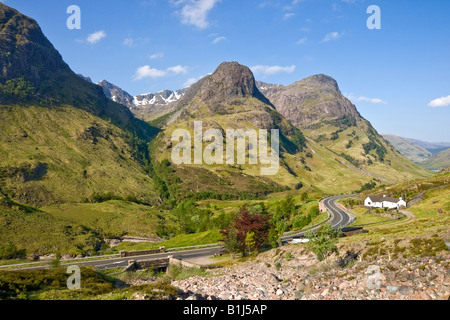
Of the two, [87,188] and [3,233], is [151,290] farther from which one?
[87,188]

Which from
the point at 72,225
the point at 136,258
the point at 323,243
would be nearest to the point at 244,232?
the point at 323,243

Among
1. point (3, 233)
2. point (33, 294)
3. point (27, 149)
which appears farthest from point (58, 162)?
point (33, 294)

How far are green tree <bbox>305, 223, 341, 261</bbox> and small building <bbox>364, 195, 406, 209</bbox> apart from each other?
67.6 m

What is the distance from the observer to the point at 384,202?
92875 mm

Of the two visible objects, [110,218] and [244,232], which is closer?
[244,232]

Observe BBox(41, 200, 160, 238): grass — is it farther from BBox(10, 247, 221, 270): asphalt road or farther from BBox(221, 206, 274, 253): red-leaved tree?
BBox(221, 206, 274, 253): red-leaved tree

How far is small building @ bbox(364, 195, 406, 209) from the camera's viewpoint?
287 ft

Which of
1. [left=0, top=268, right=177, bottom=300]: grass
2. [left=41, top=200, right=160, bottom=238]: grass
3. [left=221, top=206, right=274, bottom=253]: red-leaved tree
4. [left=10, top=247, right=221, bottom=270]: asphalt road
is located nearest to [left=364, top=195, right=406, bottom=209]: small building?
[left=221, top=206, right=274, bottom=253]: red-leaved tree

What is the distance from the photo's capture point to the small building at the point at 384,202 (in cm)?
8750

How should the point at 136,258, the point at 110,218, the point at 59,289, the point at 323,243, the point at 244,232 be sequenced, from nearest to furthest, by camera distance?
the point at 59,289 < the point at 323,243 < the point at 244,232 < the point at 136,258 < the point at 110,218

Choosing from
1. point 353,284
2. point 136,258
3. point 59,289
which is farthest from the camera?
point 136,258

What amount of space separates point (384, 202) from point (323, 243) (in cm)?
7521

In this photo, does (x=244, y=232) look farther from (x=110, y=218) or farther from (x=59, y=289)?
(x=110, y=218)
